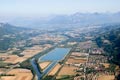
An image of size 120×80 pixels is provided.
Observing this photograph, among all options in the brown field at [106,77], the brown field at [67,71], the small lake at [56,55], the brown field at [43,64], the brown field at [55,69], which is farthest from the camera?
the small lake at [56,55]

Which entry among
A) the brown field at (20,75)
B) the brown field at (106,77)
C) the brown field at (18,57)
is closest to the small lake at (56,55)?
the brown field at (18,57)

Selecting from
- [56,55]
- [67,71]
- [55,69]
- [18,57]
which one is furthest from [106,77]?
[18,57]

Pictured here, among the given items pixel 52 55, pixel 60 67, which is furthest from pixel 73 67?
pixel 52 55

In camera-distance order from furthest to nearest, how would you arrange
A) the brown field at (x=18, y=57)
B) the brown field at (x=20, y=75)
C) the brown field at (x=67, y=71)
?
the brown field at (x=18, y=57), the brown field at (x=67, y=71), the brown field at (x=20, y=75)

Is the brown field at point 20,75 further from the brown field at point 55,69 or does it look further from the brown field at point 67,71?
the brown field at point 67,71

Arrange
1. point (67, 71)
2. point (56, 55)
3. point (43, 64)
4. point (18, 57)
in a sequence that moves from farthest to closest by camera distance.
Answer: point (56, 55) → point (18, 57) → point (43, 64) → point (67, 71)

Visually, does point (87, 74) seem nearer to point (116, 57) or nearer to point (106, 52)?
point (116, 57)

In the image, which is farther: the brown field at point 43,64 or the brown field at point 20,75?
the brown field at point 43,64

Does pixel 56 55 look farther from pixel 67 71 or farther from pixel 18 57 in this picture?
pixel 67 71

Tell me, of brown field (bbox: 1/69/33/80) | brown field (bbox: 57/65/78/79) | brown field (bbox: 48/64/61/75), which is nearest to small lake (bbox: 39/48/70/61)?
brown field (bbox: 48/64/61/75)
